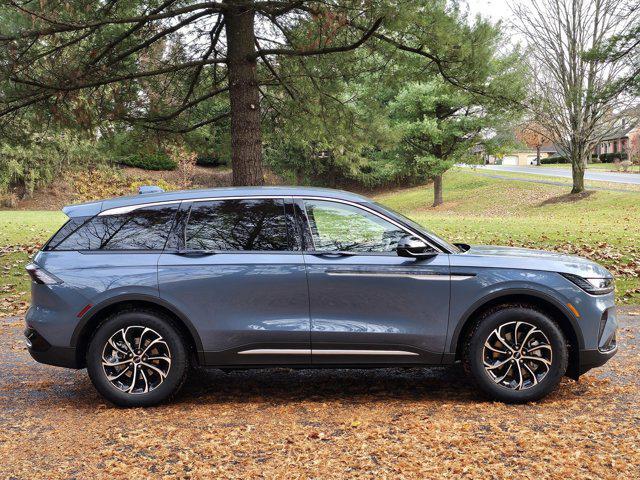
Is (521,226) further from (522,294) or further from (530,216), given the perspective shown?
(522,294)

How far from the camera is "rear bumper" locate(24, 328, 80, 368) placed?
521 cm

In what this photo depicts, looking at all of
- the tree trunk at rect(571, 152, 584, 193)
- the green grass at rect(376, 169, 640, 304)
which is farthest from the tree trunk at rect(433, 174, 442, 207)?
the tree trunk at rect(571, 152, 584, 193)

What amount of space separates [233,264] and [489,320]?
2.04 meters

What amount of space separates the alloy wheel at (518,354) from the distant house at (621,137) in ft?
91.1

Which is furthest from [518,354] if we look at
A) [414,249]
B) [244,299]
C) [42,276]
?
[42,276]

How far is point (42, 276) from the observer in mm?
5262

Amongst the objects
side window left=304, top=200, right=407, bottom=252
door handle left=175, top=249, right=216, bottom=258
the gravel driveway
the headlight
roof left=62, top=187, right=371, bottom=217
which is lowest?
the gravel driveway

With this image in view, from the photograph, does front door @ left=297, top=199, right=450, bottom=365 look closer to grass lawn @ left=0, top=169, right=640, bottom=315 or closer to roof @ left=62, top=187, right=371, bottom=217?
roof @ left=62, top=187, right=371, bottom=217

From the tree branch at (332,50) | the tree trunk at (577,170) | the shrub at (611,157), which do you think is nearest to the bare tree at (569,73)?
the tree trunk at (577,170)

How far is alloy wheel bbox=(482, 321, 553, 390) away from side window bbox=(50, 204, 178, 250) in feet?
9.02

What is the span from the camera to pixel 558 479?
3.72 m

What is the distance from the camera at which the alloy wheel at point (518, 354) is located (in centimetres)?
511

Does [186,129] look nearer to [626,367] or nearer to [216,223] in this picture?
[216,223]

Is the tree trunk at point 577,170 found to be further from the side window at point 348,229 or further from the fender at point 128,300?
the fender at point 128,300
